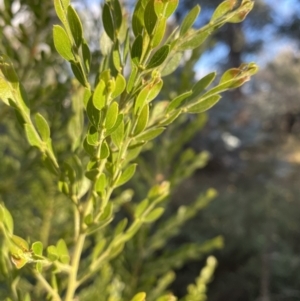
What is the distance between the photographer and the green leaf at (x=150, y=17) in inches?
13.7

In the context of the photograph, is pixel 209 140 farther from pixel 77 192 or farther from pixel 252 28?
pixel 77 192

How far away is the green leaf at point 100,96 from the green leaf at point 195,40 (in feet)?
0.45

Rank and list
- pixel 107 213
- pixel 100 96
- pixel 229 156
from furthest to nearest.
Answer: pixel 229 156
pixel 107 213
pixel 100 96

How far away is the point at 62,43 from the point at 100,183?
0.46 ft

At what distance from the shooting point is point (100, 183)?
1.33 ft

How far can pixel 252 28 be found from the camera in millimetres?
6906

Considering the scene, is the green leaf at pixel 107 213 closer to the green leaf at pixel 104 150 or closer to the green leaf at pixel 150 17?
the green leaf at pixel 104 150

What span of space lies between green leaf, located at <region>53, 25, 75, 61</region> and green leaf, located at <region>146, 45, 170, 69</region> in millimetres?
75

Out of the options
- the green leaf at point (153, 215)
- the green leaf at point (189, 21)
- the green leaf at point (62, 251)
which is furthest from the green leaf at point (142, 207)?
the green leaf at point (189, 21)

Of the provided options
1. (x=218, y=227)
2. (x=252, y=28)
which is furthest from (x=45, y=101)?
(x=252, y=28)

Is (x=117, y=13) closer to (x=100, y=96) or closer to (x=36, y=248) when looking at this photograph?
(x=100, y=96)

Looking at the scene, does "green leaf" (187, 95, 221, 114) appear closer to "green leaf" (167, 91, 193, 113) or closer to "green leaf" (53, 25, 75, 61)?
"green leaf" (167, 91, 193, 113)

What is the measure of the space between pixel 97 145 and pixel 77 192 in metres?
0.11

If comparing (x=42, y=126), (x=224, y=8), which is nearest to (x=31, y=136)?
(x=42, y=126)
